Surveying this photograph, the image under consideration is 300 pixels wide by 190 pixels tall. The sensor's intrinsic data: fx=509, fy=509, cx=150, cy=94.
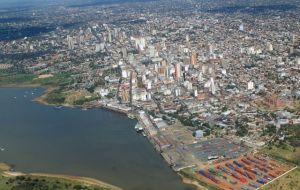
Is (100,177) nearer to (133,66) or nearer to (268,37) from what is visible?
(133,66)

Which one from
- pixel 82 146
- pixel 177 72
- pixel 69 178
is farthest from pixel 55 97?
pixel 69 178

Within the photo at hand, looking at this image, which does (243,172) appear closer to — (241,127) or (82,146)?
(241,127)

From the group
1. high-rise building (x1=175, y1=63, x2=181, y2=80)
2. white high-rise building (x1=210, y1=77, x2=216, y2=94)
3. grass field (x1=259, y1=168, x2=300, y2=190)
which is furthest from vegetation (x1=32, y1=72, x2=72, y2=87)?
grass field (x1=259, y1=168, x2=300, y2=190)

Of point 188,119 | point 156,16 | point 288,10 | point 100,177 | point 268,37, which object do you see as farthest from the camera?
point 156,16

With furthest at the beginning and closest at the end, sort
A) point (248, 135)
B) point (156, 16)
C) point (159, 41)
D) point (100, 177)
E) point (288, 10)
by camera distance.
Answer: point (156, 16), point (288, 10), point (159, 41), point (248, 135), point (100, 177)

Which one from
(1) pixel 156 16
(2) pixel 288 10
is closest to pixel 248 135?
(2) pixel 288 10

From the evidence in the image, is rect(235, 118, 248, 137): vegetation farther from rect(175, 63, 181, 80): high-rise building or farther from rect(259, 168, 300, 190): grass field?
rect(175, 63, 181, 80): high-rise building

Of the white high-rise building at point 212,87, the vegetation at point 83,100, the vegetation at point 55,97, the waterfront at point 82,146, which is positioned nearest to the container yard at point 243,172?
the waterfront at point 82,146
